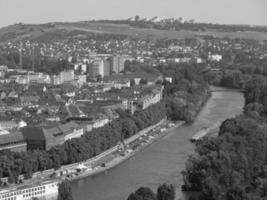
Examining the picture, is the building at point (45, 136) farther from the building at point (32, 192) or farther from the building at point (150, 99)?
the building at point (150, 99)

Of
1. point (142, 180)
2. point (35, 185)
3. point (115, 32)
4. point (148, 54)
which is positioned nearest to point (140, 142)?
point (142, 180)

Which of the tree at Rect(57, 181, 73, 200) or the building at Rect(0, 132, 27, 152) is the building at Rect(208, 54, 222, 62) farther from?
the tree at Rect(57, 181, 73, 200)

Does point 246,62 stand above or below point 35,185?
below

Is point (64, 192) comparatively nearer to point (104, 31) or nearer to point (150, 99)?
point (150, 99)

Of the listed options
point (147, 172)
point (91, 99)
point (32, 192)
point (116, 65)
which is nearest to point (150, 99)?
point (91, 99)

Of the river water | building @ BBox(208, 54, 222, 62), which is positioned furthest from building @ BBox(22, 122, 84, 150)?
building @ BBox(208, 54, 222, 62)

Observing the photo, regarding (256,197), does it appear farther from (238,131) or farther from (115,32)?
(115,32)

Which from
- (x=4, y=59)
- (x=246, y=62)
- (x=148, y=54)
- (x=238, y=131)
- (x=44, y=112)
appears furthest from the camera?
(x=148, y=54)
